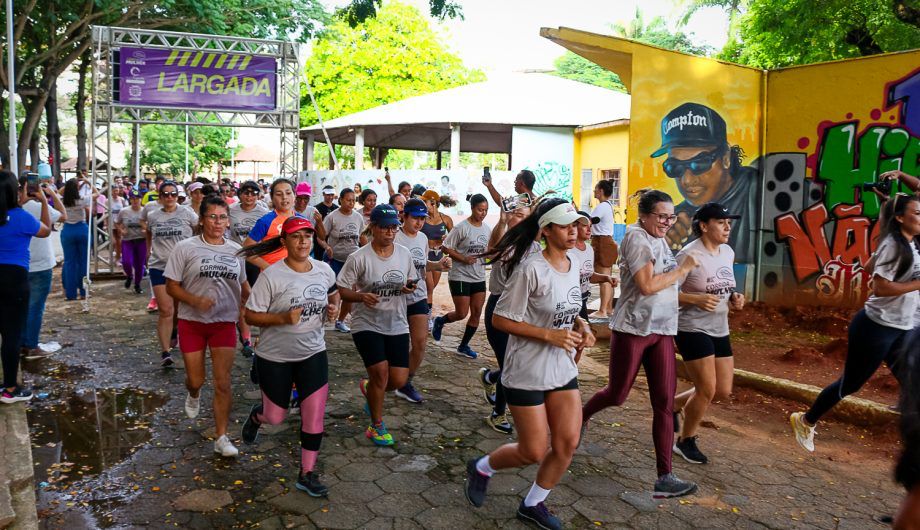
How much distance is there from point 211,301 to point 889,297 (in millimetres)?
4660

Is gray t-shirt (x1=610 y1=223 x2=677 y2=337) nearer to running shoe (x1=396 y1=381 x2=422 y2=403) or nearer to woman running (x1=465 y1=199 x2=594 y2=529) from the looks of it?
woman running (x1=465 y1=199 x2=594 y2=529)

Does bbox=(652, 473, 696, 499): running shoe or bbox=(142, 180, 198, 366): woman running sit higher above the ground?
bbox=(142, 180, 198, 366): woman running

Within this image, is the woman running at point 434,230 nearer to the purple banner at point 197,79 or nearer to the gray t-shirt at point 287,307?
the gray t-shirt at point 287,307

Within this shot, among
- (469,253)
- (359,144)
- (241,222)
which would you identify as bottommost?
(469,253)

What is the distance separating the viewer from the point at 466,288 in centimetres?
801

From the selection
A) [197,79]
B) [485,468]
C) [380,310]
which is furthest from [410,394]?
[197,79]

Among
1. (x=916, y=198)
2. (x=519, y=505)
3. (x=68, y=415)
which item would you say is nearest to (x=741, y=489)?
(x=519, y=505)

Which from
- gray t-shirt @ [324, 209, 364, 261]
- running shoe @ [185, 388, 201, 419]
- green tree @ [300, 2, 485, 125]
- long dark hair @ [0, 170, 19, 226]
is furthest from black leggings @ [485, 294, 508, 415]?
green tree @ [300, 2, 485, 125]

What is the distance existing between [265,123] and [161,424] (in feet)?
34.9

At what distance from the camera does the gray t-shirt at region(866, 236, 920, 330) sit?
16.3 feet

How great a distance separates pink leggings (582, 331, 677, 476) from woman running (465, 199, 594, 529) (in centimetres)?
71

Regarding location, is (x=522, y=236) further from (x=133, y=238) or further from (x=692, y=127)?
(x=133, y=238)

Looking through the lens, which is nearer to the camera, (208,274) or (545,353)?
(545,353)

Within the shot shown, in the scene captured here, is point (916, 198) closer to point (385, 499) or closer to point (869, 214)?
point (385, 499)
